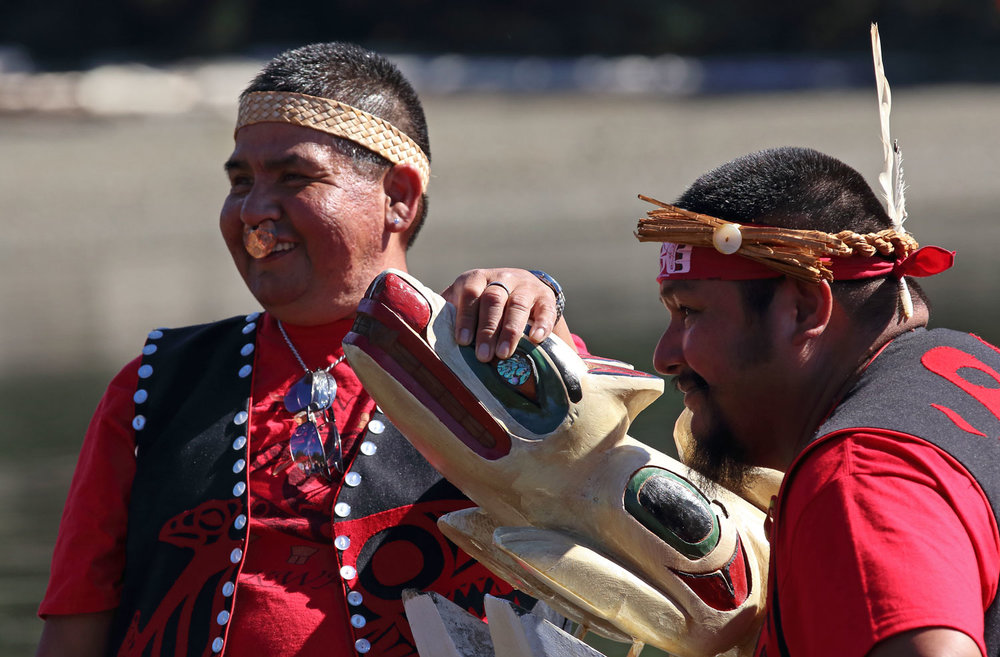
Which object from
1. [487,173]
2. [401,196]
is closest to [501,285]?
[401,196]

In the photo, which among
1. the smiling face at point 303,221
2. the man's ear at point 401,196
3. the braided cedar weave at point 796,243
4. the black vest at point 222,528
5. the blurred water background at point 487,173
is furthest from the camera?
the blurred water background at point 487,173

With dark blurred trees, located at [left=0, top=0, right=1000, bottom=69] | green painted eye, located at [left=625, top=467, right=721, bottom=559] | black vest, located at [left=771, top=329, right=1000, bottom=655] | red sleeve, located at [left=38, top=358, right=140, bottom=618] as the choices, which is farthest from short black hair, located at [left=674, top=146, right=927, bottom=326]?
dark blurred trees, located at [left=0, top=0, right=1000, bottom=69]

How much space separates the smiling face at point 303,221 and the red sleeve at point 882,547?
1271mm

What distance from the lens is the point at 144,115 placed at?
2628 cm

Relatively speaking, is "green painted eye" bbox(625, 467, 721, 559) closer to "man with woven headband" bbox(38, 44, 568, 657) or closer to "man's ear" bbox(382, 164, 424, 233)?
"man with woven headband" bbox(38, 44, 568, 657)

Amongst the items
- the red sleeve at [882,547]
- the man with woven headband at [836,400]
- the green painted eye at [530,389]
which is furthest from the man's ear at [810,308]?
the green painted eye at [530,389]

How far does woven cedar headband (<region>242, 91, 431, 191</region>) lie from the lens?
2818mm

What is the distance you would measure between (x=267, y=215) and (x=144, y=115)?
973 inches

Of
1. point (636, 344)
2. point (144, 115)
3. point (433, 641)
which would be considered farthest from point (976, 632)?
point (144, 115)

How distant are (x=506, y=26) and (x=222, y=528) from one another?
108ft

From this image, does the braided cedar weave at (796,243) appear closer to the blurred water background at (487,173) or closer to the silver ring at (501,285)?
the silver ring at (501,285)

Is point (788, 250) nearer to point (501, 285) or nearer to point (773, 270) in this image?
point (773, 270)

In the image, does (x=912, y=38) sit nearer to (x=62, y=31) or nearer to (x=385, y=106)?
(x=62, y=31)

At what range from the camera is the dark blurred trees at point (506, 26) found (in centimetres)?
3266
